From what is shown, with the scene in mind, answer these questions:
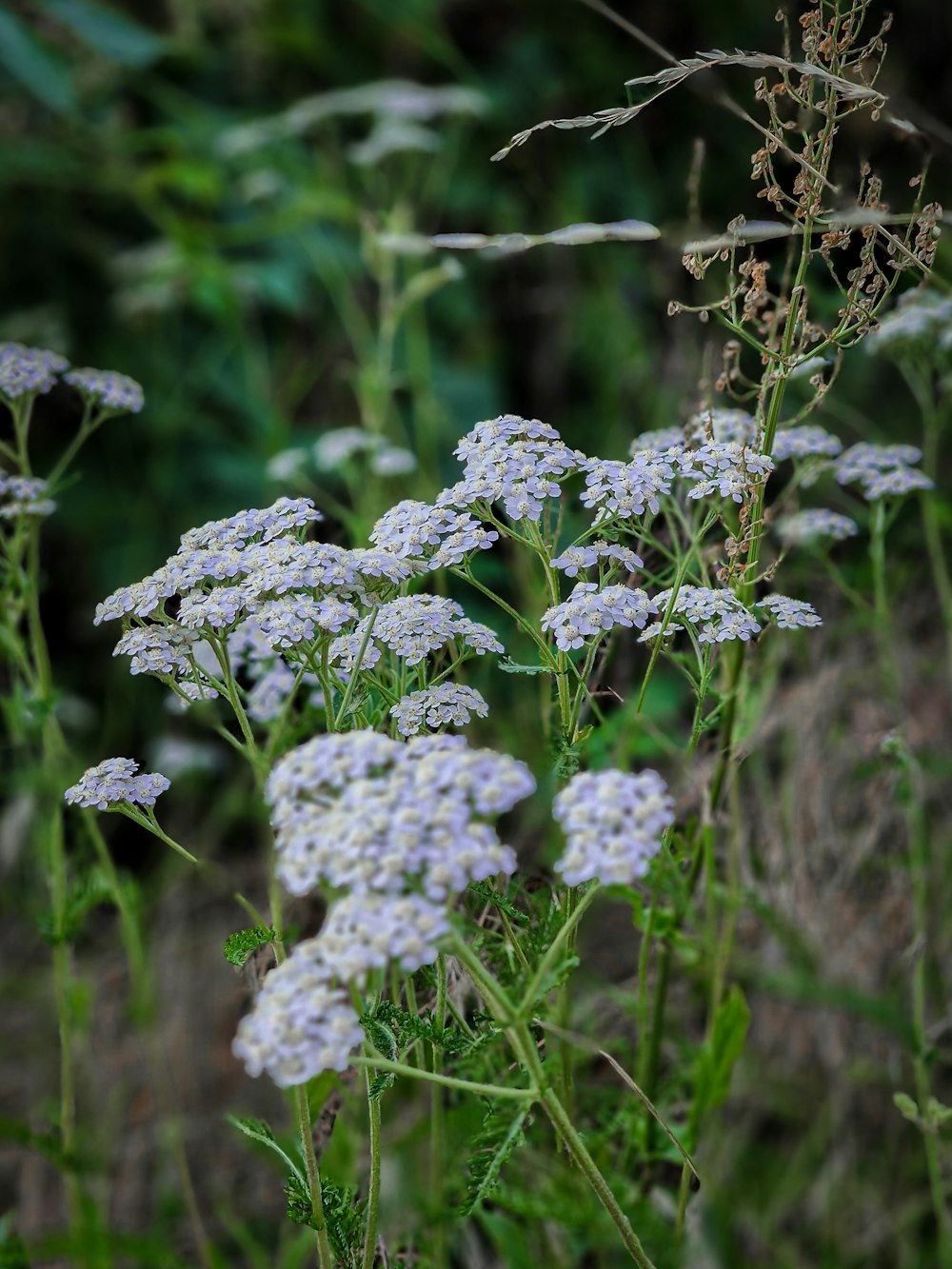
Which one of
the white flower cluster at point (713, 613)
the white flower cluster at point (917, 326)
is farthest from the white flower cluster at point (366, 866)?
Answer: the white flower cluster at point (917, 326)

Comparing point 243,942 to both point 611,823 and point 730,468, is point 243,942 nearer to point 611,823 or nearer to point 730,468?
point 611,823

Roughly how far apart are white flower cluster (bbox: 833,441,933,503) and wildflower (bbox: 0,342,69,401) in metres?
0.88

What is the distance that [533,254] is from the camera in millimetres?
3350

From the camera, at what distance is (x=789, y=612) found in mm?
992

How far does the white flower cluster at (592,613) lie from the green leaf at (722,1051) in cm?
45

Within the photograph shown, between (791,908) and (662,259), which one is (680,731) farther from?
(662,259)

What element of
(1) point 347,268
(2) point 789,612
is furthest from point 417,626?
(1) point 347,268

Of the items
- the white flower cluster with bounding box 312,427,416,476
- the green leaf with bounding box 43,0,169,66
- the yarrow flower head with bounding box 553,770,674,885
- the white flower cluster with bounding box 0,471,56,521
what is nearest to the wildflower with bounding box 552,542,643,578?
the yarrow flower head with bounding box 553,770,674,885

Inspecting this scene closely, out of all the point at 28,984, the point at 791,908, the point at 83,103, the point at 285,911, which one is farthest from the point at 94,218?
the point at 791,908

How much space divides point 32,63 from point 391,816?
6.90 ft

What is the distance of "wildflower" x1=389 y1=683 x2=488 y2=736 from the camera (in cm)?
90

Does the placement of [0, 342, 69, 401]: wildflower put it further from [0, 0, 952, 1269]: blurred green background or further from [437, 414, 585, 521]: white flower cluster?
[0, 0, 952, 1269]: blurred green background

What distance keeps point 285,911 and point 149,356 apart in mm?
2013

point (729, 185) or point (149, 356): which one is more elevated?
point (729, 185)
